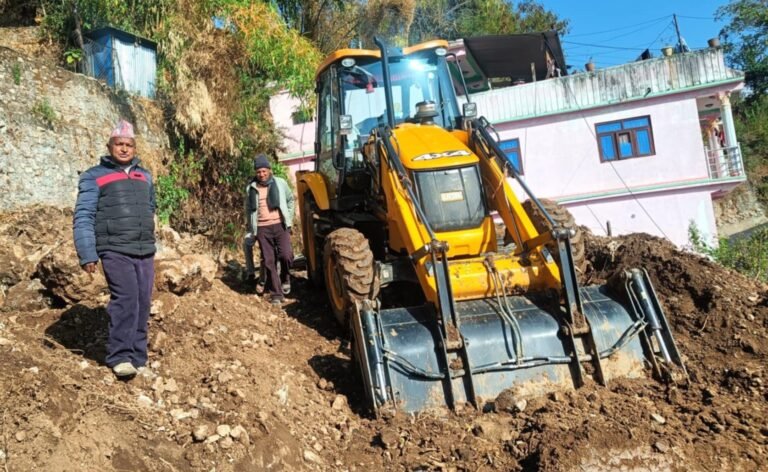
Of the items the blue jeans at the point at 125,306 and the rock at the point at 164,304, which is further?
the rock at the point at 164,304

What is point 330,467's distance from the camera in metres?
3.38

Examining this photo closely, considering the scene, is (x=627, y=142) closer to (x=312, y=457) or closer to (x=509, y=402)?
(x=509, y=402)

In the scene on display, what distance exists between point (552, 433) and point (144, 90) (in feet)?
29.8

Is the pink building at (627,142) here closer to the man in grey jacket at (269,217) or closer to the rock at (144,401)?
the man in grey jacket at (269,217)

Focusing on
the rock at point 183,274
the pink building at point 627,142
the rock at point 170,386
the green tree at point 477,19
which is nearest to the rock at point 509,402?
the rock at point 170,386

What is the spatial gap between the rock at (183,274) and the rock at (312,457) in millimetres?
2543

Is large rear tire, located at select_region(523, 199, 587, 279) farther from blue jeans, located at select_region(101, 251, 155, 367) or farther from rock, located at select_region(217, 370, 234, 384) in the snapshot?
blue jeans, located at select_region(101, 251, 155, 367)

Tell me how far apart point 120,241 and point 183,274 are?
174 centimetres

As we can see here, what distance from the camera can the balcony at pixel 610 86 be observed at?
49.0 ft

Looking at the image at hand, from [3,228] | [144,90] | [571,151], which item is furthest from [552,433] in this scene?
[571,151]

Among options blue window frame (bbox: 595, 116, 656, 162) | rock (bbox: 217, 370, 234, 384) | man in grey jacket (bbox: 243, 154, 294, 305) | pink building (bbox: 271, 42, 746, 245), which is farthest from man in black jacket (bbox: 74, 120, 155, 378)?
blue window frame (bbox: 595, 116, 656, 162)

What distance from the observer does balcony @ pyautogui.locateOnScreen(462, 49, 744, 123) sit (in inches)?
587

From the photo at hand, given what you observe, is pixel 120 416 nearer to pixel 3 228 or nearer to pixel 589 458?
pixel 589 458

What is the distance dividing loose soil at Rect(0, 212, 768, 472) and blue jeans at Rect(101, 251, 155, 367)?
0.17 metres
